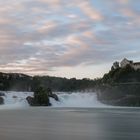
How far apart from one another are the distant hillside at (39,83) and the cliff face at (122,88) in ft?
25.5

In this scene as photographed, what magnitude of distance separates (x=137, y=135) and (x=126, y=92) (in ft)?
264

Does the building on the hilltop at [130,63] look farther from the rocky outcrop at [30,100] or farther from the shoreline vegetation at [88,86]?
the rocky outcrop at [30,100]

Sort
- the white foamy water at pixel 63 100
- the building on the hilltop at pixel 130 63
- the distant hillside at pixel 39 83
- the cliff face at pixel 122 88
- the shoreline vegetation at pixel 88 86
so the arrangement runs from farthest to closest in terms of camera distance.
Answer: the building on the hilltop at pixel 130 63 → the distant hillside at pixel 39 83 → the cliff face at pixel 122 88 → the shoreline vegetation at pixel 88 86 → the white foamy water at pixel 63 100

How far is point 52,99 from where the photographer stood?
292 ft

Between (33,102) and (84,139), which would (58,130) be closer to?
(84,139)

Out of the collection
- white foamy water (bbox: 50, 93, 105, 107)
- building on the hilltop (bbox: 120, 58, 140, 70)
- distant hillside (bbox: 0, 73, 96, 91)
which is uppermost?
building on the hilltop (bbox: 120, 58, 140, 70)

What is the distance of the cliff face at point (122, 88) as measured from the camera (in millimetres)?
95375

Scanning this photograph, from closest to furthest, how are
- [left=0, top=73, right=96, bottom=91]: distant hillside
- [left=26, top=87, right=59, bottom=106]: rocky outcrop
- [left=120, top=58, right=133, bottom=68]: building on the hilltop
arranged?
[left=26, top=87, right=59, bottom=106]: rocky outcrop
[left=0, top=73, right=96, bottom=91]: distant hillside
[left=120, top=58, right=133, bottom=68]: building on the hilltop

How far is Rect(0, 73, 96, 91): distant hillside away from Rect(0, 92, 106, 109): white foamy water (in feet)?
51.2

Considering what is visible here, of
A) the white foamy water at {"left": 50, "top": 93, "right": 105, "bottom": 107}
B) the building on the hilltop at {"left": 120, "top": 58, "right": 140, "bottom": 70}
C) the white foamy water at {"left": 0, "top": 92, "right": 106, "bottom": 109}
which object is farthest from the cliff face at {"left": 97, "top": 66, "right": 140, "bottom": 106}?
the building on the hilltop at {"left": 120, "top": 58, "right": 140, "bottom": 70}

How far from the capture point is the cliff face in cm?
9538

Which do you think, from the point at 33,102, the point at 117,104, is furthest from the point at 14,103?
the point at 117,104

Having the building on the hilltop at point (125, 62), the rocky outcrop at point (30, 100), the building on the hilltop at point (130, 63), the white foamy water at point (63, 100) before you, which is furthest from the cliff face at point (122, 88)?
the rocky outcrop at point (30, 100)

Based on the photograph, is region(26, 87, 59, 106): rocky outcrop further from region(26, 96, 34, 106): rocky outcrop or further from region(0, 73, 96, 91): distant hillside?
region(0, 73, 96, 91): distant hillside
